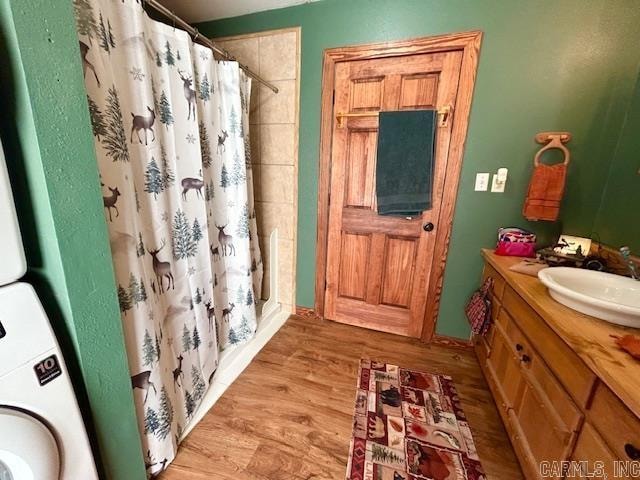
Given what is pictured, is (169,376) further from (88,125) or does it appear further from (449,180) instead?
(449,180)

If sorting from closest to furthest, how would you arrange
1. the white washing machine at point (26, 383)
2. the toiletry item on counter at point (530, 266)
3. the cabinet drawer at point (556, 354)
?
1. the white washing machine at point (26, 383)
2. the cabinet drawer at point (556, 354)
3. the toiletry item on counter at point (530, 266)

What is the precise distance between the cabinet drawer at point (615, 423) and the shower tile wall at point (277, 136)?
72.4 inches

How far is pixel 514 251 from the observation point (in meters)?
1.61

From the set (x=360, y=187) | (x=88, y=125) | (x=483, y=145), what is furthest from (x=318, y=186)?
(x=88, y=125)

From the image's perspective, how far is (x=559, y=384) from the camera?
905 millimetres

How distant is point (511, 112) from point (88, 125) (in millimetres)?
2038

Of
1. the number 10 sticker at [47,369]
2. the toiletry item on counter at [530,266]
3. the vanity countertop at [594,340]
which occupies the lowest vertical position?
the number 10 sticker at [47,369]

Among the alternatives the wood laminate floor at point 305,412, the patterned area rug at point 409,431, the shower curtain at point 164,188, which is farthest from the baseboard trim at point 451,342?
the shower curtain at point 164,188

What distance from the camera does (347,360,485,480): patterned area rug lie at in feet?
3.77

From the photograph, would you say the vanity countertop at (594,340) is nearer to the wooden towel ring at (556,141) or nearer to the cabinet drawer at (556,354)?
the cabinet drawer at (556,354)

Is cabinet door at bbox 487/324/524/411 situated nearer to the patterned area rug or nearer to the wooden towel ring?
the patterned area rug

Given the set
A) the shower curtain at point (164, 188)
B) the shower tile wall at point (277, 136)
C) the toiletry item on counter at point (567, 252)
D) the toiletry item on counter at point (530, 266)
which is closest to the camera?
the shower curtain at point (164, 188)

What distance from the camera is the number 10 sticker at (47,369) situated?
66 centimetres

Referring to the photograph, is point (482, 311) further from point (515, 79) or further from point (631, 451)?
point (515, 79)
